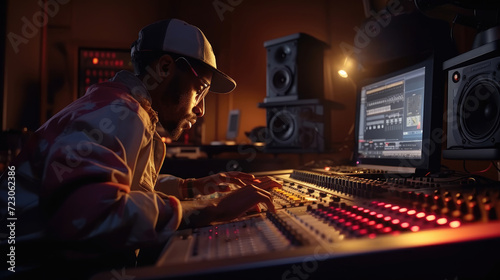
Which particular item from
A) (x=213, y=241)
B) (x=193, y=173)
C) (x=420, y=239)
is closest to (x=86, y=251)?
(x=213, y=241)

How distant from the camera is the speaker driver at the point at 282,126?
2.17 m

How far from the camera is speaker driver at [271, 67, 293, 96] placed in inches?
86.8

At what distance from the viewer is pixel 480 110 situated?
101 centimetres

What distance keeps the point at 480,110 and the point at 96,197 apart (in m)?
1.12

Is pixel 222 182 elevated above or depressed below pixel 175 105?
below

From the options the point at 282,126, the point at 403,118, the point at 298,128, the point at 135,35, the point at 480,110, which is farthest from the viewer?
the point at 135,35

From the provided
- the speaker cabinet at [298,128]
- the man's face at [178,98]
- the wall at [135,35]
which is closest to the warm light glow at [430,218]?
the man's face at [178,98]

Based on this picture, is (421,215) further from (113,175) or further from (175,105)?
(175,105)

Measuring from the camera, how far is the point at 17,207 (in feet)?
2.53

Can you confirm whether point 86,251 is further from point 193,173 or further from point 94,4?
point 94,4

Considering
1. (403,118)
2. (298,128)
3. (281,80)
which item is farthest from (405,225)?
(281,80)

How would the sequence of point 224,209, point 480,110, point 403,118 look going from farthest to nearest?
point 403,118 < point 480,110 < point 224,209

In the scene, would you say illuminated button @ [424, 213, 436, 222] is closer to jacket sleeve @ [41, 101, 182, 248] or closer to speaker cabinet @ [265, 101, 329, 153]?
jacket sleeve @ [41, 101, 182, 248]

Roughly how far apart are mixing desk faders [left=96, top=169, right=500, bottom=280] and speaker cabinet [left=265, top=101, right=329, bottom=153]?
1236 mm
